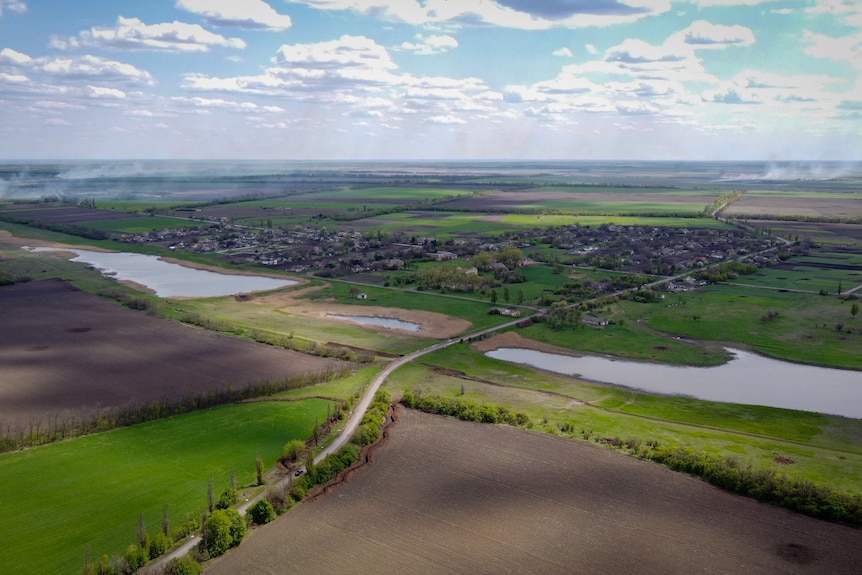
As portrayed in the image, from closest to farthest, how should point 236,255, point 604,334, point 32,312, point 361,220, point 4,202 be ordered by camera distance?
point 604,334
point 32,312
point 236,255
point 361,220
point 4,202

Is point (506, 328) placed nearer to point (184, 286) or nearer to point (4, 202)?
point (184, 286)

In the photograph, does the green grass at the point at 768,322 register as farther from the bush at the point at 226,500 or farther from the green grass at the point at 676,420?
the bush at the point at 226,500

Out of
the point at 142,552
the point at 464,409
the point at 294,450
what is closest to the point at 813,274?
the point at 464,409

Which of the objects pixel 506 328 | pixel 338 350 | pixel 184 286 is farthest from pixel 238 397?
pixel 184 286

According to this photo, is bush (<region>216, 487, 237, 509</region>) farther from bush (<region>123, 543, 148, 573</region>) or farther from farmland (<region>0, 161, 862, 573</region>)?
bush (<region>123, 543, 148, 573</region>)

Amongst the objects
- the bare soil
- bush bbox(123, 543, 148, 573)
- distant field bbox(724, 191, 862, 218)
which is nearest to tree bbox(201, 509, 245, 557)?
bush bbox(123, 543, 148, 573)

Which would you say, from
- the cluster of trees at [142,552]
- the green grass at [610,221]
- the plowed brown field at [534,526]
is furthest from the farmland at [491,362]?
the green grass at [610,221]

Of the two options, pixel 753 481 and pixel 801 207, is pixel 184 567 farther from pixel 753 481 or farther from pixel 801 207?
pixel 801 207
